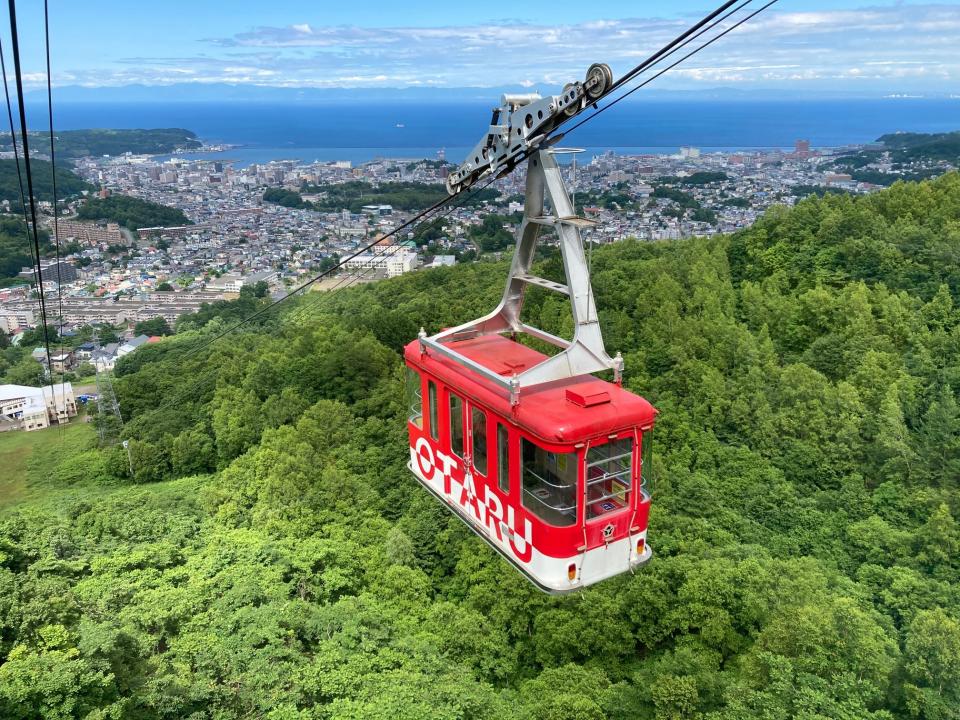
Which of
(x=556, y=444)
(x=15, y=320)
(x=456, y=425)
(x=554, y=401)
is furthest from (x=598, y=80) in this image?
(x=15, y=320)

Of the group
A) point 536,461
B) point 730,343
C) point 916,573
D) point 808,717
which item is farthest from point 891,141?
point 536,461

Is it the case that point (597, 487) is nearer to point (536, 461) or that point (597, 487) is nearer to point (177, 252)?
point (536, 461)

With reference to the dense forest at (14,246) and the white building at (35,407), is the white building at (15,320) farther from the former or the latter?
the white building at (35,407)

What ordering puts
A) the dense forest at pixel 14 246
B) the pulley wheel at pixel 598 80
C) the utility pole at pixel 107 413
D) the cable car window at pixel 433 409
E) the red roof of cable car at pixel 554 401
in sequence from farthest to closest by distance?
the dense forest at pixel 14 246, the utility pole at pixel 107 413, the cable car window at pixel 433 409, the red roof of cable car at pixel 554 401, the pulley wheel at pixel 598 80

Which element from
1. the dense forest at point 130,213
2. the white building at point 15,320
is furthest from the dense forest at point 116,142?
the white building at point 15,320

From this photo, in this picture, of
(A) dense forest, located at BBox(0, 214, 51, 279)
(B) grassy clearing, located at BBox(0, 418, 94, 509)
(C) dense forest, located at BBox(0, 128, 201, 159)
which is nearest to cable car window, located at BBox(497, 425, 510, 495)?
(B) grassy clearing, located at BBox(0, 418, 94, 509)

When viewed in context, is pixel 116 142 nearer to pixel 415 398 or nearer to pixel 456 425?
pixel 415 398

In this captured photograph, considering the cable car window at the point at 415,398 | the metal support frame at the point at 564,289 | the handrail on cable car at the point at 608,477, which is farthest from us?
the cable car window at the point at 415,398
